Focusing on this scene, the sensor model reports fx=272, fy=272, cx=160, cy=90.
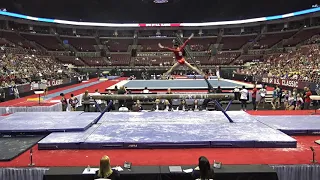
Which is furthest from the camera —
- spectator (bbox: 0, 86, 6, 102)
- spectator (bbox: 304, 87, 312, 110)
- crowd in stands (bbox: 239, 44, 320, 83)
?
crowd in stands (bbox: 239, 44, 320, 83)

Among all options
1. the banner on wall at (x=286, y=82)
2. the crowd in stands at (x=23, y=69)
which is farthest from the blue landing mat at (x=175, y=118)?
the crowd in stands at (x=23, y=69)

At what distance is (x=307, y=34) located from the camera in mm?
43875

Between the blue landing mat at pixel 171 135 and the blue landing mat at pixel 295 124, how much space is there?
21.4 inches

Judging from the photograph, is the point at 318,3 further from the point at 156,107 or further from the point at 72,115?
the point at 72,115

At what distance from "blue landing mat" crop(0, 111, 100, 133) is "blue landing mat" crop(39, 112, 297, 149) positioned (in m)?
0.37

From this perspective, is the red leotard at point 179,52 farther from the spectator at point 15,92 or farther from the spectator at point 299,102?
the spectator at point 15,92

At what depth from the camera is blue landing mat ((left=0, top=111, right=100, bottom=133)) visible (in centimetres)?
832

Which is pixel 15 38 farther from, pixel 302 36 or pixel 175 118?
pixel 302 36

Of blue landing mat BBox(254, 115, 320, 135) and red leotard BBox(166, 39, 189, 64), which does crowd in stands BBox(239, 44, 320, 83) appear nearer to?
blue landing mat BBox(254, 115, 320, 135)

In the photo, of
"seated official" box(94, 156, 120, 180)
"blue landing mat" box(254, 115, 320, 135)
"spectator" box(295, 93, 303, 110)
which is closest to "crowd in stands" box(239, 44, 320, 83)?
"spectator" box(295, 93, 303, 110)

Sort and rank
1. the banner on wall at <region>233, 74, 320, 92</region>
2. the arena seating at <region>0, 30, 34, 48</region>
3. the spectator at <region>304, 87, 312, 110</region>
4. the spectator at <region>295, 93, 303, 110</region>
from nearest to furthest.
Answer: the spectator at <region>304, 87, 312, 110</region>, the spectator at <region>295, 93, 303, 110</region>, the banner on wall at <region>233, 74, 320, 92</region>, the arena seating at <region>0, 30, 34, 48</region>

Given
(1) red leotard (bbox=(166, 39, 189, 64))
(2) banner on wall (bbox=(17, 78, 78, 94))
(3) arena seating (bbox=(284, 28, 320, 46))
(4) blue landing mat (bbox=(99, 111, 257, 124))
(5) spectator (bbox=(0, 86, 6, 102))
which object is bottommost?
(4) blue landing mat (bbox=(99, 111, 257, 124))

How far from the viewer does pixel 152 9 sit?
139 ft

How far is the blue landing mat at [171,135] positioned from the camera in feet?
23.3
